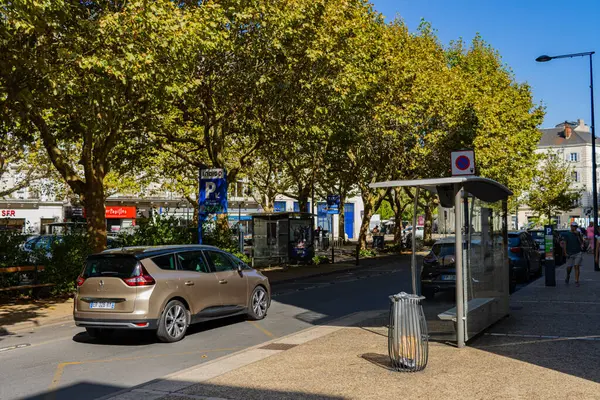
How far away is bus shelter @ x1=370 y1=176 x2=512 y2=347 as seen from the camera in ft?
28.9

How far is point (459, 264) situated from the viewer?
28.8 feet

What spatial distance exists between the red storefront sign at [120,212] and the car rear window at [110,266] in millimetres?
51355

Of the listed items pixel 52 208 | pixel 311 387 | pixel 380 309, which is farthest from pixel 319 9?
pixel 52 208

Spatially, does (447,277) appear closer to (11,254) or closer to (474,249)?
(474,249)

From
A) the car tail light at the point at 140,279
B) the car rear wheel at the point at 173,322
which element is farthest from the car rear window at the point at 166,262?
the car rear wheel at the point at 173,322

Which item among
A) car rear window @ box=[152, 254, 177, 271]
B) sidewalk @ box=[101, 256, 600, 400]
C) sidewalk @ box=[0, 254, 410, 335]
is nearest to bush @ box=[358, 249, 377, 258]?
sidewalk @ box=[0, 254, 410, 335]

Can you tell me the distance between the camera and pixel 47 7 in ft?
34.5

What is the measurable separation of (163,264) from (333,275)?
1465 centimetres

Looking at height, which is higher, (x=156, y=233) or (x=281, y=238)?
(x=156, y=233)

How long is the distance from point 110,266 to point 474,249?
5685 millimetres

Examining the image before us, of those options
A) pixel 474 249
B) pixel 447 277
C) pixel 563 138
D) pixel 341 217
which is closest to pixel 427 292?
pixel 447 277

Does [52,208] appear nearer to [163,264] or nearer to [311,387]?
[163,264]

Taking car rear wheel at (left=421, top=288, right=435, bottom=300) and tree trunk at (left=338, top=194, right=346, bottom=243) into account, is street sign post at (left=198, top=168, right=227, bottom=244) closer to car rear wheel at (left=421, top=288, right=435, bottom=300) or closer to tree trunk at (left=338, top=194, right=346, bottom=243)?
car rear wheel at (left=421, top=288, right=435, bottom=300)

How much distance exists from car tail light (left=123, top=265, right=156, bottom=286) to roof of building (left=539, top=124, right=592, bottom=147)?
95.9 m
